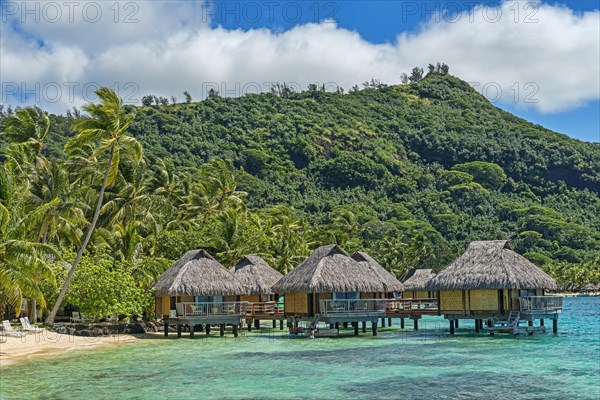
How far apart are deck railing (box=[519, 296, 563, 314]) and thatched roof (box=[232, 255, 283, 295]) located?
39.6 ft

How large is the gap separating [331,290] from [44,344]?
38.0 ft

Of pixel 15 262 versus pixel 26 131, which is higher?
pixel 26 131

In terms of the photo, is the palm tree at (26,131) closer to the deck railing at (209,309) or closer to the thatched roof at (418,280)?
the deck railing at (209,309)

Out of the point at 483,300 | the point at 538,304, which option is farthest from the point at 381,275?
the point at 538,304

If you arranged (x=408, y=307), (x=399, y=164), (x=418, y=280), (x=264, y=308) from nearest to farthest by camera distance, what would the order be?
(x=408, y=307) < (x=264, y=308) < (x=418, y=280) < (x=399, y=164)

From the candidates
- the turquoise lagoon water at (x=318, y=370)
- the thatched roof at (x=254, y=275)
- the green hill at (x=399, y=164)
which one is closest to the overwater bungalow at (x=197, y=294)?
the turquoise lagoon water at (x=318, y=370)

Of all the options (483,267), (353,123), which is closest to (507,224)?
(353,123)

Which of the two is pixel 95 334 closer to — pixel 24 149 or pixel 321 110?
pixel 24 149

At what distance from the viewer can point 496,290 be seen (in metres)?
32.0

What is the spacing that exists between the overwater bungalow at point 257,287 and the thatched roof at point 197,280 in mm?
1041

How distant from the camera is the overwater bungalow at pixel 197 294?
31.8 metres

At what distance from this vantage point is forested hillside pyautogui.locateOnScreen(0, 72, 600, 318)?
252 feet

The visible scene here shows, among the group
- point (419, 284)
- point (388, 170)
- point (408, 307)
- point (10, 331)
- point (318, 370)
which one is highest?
point (388, 170)

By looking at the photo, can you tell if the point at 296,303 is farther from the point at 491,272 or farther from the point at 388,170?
the point at 388,170
